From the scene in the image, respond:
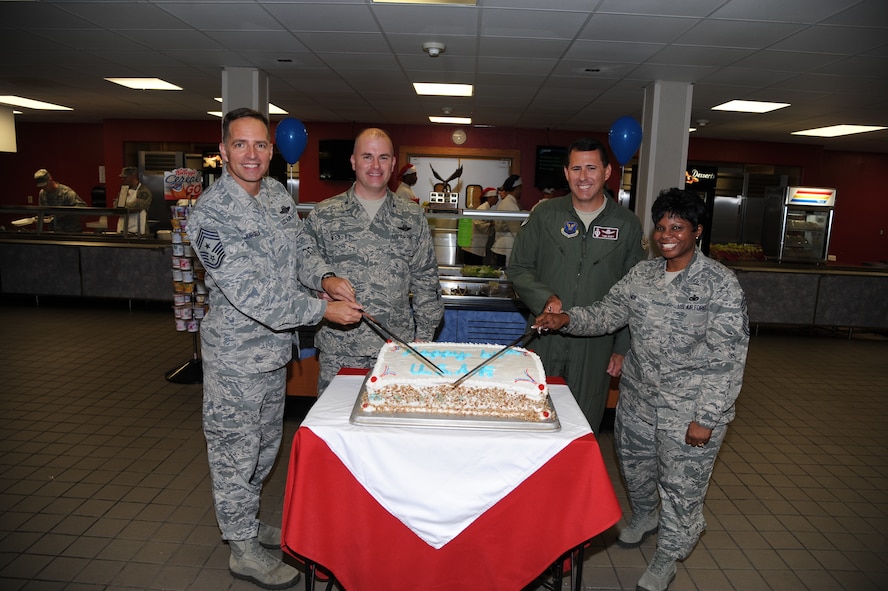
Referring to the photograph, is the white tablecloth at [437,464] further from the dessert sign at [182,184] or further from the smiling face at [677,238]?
the dessert sign at [182,184]

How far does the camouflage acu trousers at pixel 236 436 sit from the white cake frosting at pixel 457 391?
65 cm

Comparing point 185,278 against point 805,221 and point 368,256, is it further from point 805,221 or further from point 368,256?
point 805,221

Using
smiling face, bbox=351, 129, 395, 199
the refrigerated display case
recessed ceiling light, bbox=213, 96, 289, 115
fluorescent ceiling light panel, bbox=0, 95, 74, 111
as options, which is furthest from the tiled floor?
fluorescent ceiling light panel, bbox=0, 95, 74, 111

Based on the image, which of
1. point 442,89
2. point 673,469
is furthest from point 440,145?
Result: point 673,469

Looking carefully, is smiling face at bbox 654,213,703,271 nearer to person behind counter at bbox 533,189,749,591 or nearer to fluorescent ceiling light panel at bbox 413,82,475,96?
person behind counter at bbox 533,189,749,591

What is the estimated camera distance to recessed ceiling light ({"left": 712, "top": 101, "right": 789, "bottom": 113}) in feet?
23.0

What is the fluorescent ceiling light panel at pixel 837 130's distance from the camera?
335 inches

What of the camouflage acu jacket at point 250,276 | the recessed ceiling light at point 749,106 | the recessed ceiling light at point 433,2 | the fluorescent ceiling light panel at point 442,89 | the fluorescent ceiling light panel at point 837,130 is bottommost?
the camouflage acu jacket at point 250,276

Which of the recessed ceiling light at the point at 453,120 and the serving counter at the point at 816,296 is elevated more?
the recessed ceiling light at the point at 453,120

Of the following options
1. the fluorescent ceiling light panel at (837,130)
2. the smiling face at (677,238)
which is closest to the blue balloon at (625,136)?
the smiling face at (677,238)

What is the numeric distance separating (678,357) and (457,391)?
3.07 ft

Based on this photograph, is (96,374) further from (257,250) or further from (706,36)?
(706,36)

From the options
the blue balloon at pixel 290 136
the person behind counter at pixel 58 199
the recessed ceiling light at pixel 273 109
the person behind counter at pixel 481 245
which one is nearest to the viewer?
the blue balloon at pixel 290 136

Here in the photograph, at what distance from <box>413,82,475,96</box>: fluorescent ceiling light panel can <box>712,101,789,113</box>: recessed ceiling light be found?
3.26 m
